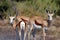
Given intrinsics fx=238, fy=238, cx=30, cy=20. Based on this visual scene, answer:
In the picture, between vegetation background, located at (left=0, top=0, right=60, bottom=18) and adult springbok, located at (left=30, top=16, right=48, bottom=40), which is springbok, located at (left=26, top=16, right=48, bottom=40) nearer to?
adult springbok, located at (left=30, top=16, right=48, bottom=40)

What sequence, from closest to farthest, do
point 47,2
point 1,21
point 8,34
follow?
point 8,34, point 1,21, point 47,2

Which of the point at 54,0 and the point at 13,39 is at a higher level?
the point at 54,0

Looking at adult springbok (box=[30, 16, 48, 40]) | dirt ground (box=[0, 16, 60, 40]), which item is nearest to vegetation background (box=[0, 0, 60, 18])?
dirt ground (box=[0, 16, 60, 40])

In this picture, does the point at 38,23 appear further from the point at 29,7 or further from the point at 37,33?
the point at 29,7

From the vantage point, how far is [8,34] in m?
14.1

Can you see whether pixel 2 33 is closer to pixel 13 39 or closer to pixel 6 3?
pixel 13 39

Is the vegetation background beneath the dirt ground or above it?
above

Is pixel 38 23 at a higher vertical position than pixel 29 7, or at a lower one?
lower

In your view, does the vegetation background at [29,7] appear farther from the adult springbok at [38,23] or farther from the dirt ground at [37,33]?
the adult springbok at [38,23]

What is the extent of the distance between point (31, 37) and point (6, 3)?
731cm

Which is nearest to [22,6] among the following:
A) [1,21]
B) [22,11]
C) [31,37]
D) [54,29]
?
[22,11]

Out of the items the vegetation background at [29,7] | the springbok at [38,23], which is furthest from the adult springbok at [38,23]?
the vegetation background at [29,7]

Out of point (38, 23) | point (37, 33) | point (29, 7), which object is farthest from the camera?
point (29, 7)

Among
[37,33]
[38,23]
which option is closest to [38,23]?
[38,23]
